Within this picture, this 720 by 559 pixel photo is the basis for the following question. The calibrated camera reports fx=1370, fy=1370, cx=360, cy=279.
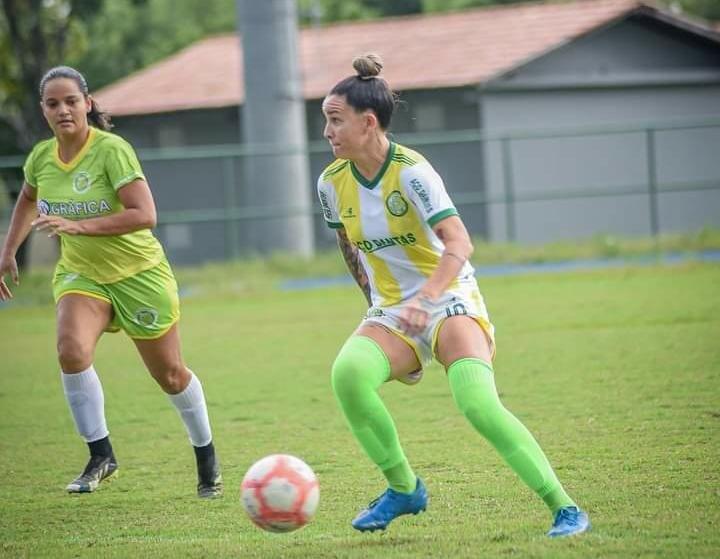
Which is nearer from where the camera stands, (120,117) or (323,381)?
(323,381)

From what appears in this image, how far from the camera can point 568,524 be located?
17.2ft

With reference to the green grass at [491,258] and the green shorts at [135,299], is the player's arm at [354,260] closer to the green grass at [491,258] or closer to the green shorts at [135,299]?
the green shorts at [135,299]

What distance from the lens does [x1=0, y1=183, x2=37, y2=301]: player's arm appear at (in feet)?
22.8

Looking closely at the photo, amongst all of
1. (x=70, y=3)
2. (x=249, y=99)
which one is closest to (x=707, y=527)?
(x=249, y=99)

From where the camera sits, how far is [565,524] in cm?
525

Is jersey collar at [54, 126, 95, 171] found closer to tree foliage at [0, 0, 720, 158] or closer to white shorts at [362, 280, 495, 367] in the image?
white shorts at [362, 280, 495, 367]

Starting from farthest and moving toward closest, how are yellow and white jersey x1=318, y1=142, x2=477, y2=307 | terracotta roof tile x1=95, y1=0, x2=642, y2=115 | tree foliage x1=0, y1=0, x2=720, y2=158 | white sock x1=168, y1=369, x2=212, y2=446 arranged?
terracotta roof tile x1=95, y1=0, x2=642, y2=115, tree foliage x1=0, y1=0, x2=720, y2=158, white sock x1=168, y1=369, x2=212, y2=446, yellow and white jersey x1=318, y1=142, x2=477, y2=307

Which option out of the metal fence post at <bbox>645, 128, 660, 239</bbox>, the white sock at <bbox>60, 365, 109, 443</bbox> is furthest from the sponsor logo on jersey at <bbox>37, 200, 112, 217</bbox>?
the metal fence post at <bbox>645, 128, 660, 239</bbox>

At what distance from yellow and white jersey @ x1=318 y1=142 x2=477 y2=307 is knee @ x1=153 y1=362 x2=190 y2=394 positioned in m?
1.47

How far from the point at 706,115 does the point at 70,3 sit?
12.9 m

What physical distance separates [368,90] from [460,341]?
42.4 inches

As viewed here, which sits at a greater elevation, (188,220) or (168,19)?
(168,19)

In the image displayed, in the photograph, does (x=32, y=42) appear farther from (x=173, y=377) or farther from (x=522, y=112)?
(x=173, y=377)

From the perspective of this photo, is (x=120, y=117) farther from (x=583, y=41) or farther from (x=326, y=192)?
(x=326, y=192)
